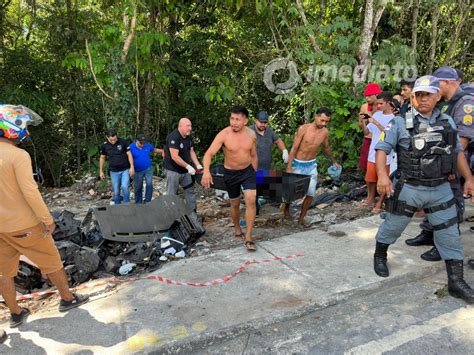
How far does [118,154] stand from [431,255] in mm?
5138

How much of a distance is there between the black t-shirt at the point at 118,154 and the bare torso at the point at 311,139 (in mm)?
3208

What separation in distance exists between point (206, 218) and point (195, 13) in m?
5.78

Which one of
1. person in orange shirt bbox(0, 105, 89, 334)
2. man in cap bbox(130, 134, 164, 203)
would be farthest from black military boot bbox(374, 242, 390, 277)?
man in cap bbox(130, 134, 164, 203)

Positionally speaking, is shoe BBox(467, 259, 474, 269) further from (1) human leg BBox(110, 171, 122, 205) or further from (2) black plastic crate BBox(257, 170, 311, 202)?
(1) human leg BBox(110, 171, 122, 205)

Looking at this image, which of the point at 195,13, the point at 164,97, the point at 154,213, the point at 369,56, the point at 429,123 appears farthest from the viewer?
the point at 164,97

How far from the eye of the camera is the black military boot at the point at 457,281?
340 cm

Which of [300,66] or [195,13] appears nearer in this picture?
[300,66]

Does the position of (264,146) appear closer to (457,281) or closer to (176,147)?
(176,147)

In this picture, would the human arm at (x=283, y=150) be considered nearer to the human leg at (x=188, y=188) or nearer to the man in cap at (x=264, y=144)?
the man in cap at (x=264, y=144)

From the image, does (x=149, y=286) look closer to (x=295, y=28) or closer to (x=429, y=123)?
(x=429, y=123)

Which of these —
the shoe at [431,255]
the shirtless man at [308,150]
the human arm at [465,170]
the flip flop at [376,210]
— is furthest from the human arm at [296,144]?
the human arm at [465,170]

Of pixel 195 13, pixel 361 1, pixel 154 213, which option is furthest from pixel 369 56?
pixel 154 213

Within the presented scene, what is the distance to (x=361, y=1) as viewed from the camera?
27.7ft

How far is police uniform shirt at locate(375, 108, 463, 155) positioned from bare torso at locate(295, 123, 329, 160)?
6.38ft
